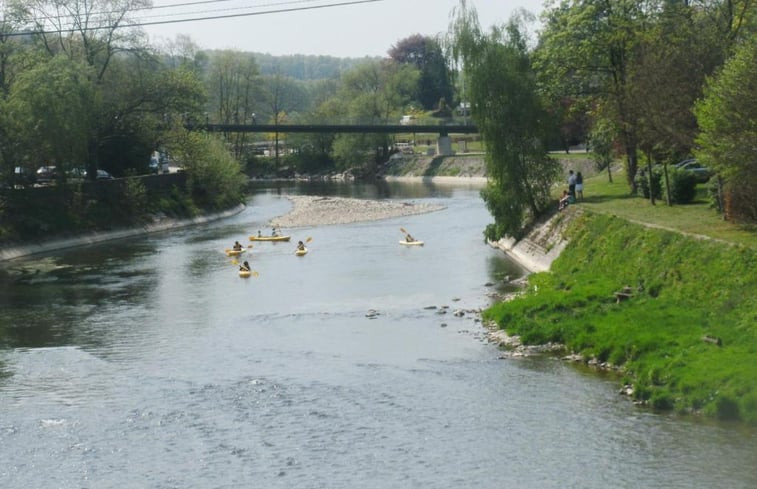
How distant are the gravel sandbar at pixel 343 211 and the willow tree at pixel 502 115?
88.5 ft

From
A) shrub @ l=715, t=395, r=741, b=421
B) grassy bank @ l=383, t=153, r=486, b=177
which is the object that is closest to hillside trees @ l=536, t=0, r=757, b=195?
shrub @ l=715, t=395, r=741, b=421

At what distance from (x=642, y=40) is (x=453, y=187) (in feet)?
234

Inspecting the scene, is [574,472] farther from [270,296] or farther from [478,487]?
[270,296]

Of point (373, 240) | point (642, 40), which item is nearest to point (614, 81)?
point (642, 40)

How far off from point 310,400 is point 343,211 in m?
63.4

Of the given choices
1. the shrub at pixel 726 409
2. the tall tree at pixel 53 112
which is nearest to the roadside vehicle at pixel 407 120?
the tall tree at pixel 53 112

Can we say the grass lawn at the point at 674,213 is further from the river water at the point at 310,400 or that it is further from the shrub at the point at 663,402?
the shrub at the point at 663,402

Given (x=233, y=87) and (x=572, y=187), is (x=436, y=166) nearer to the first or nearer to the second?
(x=233, y=87)

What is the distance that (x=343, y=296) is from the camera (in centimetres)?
4444

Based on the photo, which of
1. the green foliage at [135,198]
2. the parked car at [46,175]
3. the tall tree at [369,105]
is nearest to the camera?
the parked car at [46,175]

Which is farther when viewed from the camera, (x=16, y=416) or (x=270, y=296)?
(x=270, y=296)

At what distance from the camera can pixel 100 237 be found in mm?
70812

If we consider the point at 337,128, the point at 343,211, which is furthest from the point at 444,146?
the point at 343,211

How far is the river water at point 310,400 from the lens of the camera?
22641 millimetres
